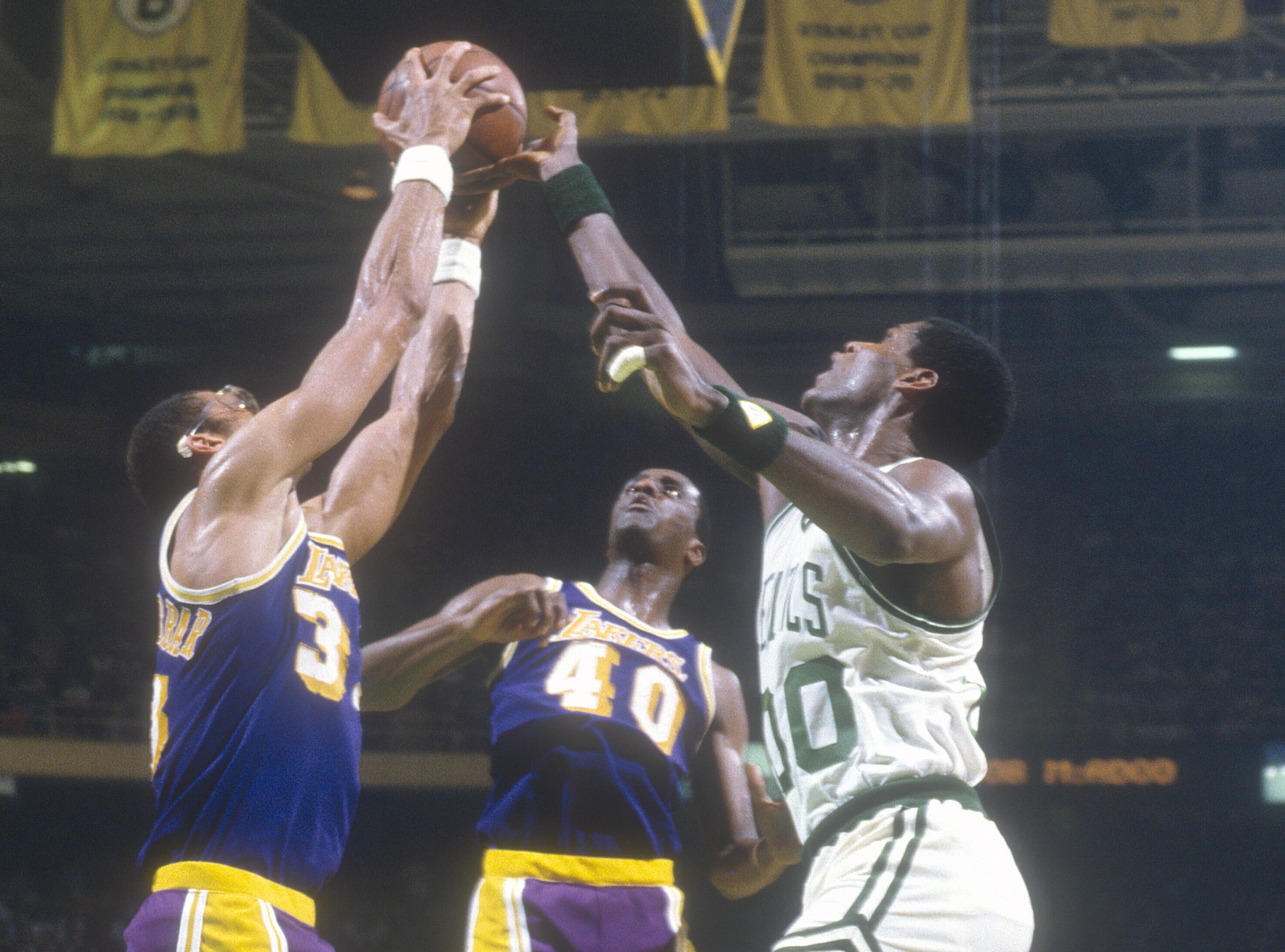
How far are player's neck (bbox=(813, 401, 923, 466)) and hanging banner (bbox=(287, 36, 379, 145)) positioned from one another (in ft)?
24.3

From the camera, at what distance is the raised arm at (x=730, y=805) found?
14.7 ft

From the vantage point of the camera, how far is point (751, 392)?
53.8 feet

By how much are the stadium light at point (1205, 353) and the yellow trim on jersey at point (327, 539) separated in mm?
14176

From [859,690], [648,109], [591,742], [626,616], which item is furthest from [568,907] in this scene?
[648,109]

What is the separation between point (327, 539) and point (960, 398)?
1495mm

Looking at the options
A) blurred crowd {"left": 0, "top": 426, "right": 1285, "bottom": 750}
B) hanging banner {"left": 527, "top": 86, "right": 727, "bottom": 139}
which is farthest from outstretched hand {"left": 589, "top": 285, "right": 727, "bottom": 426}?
blurred crowd {"left": 0, "top": 426, "right": 1285, "bottom": 750}

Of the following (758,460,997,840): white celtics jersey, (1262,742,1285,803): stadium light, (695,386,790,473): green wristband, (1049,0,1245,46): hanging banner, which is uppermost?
(1049,0,1245,46): hanging banner

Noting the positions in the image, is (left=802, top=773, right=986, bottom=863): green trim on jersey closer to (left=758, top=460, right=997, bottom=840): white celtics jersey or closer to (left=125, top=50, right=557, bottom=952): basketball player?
(left=758, top=460, right=997, bottom=840): white celtics jersey

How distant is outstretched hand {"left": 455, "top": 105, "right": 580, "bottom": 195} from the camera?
3561 mm

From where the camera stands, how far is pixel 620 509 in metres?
4.96

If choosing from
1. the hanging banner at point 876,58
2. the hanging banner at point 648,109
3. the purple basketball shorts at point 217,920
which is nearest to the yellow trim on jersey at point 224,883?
the purple basketball shorts at point 217,920

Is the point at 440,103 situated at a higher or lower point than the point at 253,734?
higher

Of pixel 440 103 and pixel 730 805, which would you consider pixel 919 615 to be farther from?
pixel 730 805

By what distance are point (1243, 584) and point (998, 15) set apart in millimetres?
7468
